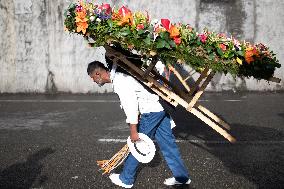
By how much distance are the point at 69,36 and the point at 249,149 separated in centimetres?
760

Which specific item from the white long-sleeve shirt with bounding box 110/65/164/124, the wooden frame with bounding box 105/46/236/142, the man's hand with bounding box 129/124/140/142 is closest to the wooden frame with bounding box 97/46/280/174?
the wooden frame with bounding box 105/46/236/142

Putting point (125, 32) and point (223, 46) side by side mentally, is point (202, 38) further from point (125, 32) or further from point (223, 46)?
point (125, 32)

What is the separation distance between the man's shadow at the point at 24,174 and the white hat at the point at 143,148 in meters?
1.64

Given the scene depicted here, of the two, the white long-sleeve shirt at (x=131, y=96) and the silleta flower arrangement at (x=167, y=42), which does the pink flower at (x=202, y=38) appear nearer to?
the silleta flower arrangement at (x=167, y=42)

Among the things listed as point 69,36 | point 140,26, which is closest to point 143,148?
point 140,26

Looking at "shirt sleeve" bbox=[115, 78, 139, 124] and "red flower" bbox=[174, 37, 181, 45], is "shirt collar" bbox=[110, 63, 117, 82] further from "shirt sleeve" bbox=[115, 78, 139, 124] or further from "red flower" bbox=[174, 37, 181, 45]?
"red flower" bbox=[174, 37, 181, 45]

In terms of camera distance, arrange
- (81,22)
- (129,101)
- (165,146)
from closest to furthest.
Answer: (81,22) → (129,101) → (165,146)

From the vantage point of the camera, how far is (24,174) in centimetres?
619

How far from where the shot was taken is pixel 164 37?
4.56m

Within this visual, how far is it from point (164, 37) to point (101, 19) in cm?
77

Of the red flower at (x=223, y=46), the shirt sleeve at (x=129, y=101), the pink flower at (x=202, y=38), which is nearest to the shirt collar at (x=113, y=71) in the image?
the shirt sleeve at (x=129, y=101)

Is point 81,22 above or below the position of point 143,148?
above

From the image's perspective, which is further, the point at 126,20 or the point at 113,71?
the point at 113,71

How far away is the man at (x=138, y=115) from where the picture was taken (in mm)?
5000
